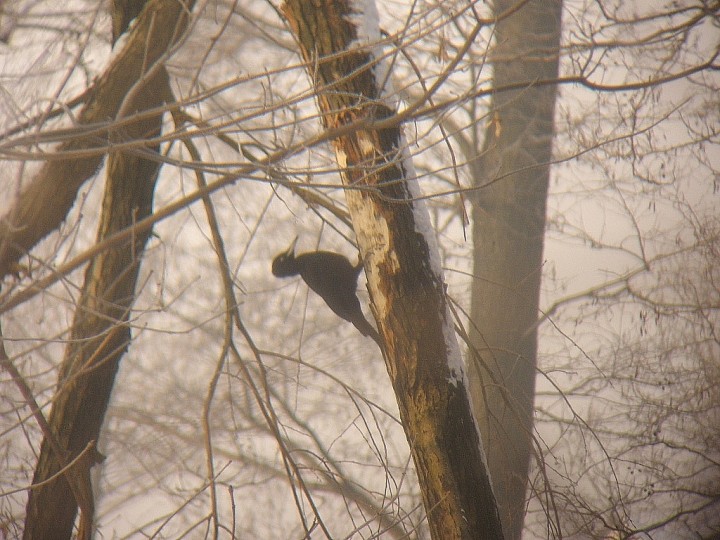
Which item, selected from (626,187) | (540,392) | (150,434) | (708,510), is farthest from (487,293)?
(150,434)

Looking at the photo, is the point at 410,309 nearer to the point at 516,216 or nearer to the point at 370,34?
the point at 370,34

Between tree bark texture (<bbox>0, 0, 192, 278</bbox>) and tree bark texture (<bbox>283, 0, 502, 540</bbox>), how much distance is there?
63 centimetres

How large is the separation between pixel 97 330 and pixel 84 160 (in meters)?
0.58

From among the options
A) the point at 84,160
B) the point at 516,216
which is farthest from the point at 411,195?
the point at 516,216

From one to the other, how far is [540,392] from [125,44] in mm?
2243

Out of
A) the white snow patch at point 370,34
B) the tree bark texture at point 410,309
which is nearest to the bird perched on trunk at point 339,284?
the tree bark texture at point 410,309

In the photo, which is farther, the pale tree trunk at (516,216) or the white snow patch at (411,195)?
the pale tree trunk at (516,216)

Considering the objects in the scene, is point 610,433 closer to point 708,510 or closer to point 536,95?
point 708,510

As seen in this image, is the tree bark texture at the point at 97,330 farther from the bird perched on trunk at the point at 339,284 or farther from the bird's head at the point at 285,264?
the bird perched on trunk at the point at 339,284

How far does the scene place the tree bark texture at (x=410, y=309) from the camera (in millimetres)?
1622

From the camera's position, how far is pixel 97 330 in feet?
6.74

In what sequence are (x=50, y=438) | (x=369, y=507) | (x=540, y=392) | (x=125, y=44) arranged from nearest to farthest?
(x=50, y=438), (x=125, y=44), (x=369, y=507), (x=540, y=392)

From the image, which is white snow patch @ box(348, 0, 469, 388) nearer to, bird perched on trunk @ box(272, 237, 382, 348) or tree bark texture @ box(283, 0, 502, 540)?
tree bark texture @ box(283, 0, 502, 540)

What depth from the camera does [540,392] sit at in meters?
2.78
